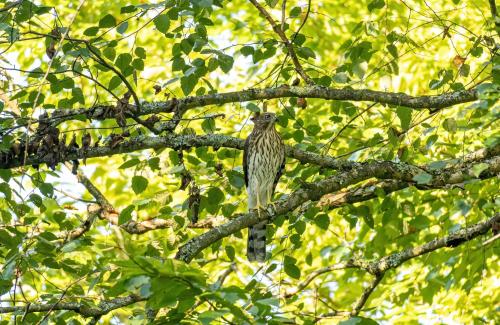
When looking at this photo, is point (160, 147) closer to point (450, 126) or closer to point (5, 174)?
point (5, 174)

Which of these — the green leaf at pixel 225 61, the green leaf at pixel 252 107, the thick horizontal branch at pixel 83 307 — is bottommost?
the thick horizontal branch at pixel 83 307

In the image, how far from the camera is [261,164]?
8.88 m

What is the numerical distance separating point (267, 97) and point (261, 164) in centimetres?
295

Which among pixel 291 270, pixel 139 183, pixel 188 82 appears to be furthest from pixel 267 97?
pixel 291 270

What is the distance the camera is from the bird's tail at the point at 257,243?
29.5ft

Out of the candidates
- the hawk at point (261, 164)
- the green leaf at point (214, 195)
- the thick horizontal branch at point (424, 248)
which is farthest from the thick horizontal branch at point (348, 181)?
the hawk at point (261, 164)

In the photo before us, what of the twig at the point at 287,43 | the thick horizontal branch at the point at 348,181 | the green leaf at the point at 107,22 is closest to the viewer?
the green leaf at the point at 107,22

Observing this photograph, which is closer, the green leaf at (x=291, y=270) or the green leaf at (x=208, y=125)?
the green leaf at (x=208, y=125)

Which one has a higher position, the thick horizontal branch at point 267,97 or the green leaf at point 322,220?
the thick horizontal branch at point 267,97

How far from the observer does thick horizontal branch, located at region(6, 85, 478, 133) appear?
18.6 ft

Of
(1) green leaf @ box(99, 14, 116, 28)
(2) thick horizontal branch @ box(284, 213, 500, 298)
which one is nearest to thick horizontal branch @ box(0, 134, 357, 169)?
(1) green leaf @ box(99, 14, 116, 28)

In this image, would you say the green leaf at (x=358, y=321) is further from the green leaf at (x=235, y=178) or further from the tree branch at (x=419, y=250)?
the green leaf at (x=235, y=178)

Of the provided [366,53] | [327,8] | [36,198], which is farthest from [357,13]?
[36,198]

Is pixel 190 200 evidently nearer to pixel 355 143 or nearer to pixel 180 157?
pixel 180 157
